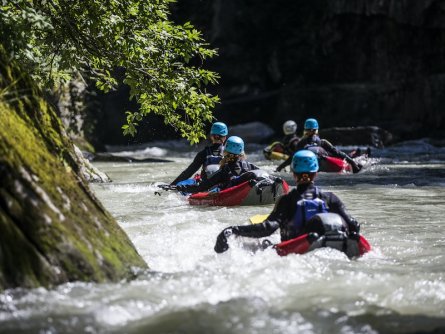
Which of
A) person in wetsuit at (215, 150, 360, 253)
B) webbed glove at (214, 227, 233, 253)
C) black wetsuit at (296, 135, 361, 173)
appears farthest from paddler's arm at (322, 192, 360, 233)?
black wetsuit at (296, 135, 361, 173)

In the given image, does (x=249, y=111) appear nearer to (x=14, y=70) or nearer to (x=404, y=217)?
(x=404, y=217)

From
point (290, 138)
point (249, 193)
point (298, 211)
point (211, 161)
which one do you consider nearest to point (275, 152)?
point (290, 138)

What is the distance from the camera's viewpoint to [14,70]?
18.8 ft

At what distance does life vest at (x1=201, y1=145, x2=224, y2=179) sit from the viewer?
12.0 meters

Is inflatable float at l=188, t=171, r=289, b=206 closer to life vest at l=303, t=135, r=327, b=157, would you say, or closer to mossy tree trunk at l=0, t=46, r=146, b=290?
life vest at l=303, t=135, r=327, b=157

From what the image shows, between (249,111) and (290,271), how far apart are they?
27.6 metres

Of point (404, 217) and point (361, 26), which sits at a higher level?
point (361, 26)

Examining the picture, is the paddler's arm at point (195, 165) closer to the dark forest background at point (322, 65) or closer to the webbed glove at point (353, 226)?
the webbed glove at point (353, 226)

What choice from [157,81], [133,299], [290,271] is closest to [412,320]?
[290,271]

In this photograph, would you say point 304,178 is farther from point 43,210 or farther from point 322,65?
point 322,65

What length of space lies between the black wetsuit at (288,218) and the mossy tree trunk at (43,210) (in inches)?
54.0

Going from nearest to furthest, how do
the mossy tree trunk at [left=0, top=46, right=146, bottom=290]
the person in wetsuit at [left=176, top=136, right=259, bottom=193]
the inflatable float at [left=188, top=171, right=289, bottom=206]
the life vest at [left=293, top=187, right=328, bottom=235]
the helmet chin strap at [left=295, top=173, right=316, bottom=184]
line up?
the mossy tree trunk at [left=0, top=46, right=146, bottom=290] → the life vest at [left=293, top=187, right=328, bottom=235] → the helmet chin strap at [left=295, top=173, right=316, bottom=184] → the inflatable float at [left=188, top=171, right=289, bottom=206] → the person in wetsuit at [left=176, top=136, right=259, bottom=193]

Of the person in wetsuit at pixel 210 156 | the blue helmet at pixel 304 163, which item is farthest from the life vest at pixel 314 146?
the blue helmet at pixel 304 163

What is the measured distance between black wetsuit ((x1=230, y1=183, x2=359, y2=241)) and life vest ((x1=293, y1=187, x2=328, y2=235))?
0.04m
